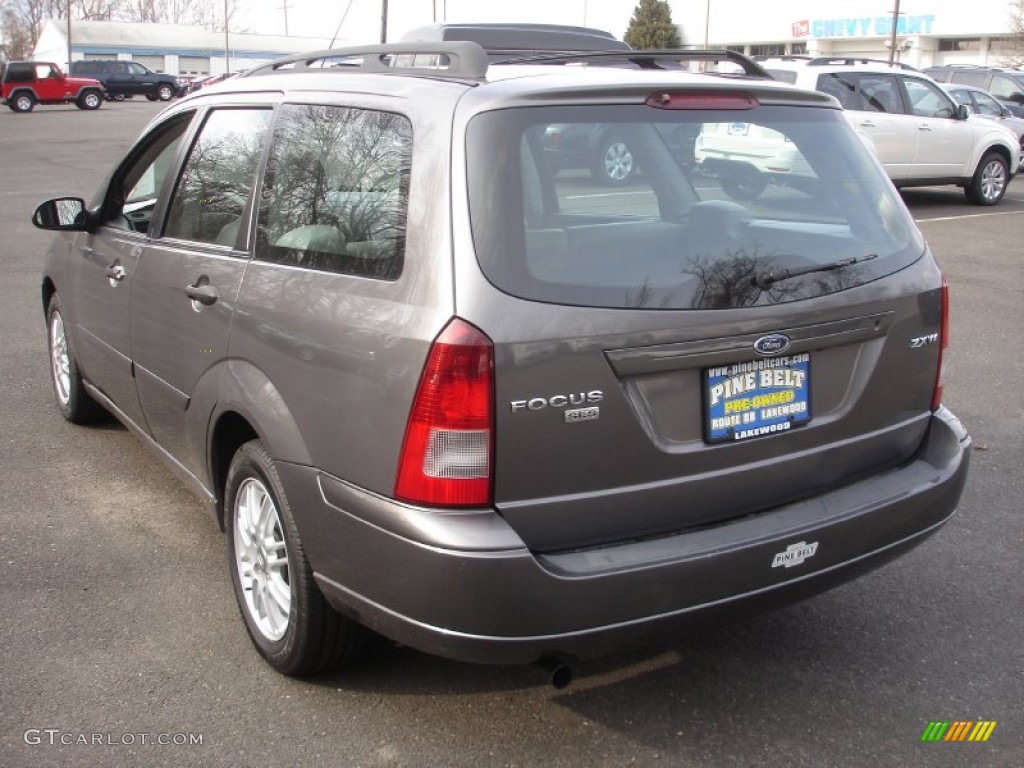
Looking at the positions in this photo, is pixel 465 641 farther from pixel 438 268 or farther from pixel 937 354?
pixel 937 354

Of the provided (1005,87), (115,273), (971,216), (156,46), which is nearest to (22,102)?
(1005,87)

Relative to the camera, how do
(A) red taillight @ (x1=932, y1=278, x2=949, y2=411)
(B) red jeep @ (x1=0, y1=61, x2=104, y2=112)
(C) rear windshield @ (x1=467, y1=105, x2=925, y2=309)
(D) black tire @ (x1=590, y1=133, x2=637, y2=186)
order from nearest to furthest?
1. (C) rear windshield @ (x1=467, y1=105, x2=925, y2=309)
2. (D) black tire @ (x1=590, y1=133, x2=637, y2=186)
3. (A) red taillight @ (x1=932, y1=278, x2=949, y2=411)
4. (B) red jeep @ (x1=0, y1=61, x2=104, y2=112)

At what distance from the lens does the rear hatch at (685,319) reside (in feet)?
8.85

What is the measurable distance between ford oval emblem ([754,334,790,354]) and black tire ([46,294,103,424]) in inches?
147

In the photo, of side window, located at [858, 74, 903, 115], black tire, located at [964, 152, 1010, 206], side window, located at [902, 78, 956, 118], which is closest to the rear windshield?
side window, located at [858, 74, 903, 115]

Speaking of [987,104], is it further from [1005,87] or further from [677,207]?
[677,207]

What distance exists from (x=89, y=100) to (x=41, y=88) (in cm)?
188

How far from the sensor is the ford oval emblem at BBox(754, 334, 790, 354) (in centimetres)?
293

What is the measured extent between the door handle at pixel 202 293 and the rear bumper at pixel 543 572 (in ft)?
2.70

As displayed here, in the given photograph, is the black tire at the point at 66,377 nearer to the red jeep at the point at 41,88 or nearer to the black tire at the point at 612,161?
the black tire at the point at 612,161

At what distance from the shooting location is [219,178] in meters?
3.91

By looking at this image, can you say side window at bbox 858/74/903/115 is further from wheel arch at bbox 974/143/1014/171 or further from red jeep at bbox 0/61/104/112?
red jeep at bbox 0/61/104/112

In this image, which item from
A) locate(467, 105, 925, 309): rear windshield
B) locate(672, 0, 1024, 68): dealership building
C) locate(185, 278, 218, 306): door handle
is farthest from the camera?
locate(672, 0, 1024, 68): dealership building

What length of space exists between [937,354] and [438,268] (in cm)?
171
